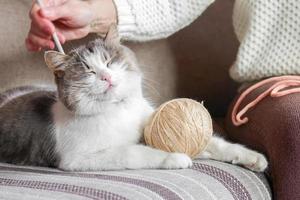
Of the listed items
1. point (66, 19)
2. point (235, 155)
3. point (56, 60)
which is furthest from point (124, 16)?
point (235, 155)

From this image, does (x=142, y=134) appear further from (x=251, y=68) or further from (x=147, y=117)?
(x=251, y=68)

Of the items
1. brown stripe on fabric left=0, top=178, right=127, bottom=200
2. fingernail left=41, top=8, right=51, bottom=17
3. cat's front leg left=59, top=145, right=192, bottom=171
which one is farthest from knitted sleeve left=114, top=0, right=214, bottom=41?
brown stripe on fabric left=0, top=178, right=127, bottom=200

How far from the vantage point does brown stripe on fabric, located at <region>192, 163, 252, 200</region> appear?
81cm

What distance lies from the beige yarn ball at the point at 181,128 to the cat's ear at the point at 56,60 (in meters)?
0.18

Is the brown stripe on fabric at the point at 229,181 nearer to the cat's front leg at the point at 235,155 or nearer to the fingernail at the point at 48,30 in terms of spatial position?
the cat's front leg at the point at 235,155

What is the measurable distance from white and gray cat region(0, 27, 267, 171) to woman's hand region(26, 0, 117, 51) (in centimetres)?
7

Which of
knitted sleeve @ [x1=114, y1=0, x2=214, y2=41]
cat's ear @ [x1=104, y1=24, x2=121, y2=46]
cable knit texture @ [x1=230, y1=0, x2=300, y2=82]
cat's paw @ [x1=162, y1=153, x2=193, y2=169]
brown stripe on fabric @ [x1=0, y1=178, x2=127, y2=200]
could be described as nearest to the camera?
brown stripe on fabric @ [x1=0, y1=178, x2=127, y2=200]

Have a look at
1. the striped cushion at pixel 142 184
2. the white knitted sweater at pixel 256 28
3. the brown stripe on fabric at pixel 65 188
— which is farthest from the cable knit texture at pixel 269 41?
the brown stripe on fabric at pixel 65 188

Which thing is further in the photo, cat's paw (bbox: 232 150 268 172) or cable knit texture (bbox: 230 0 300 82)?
cable knit texture (bbox: 230 0 300 82)

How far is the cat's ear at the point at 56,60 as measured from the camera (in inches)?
34.6

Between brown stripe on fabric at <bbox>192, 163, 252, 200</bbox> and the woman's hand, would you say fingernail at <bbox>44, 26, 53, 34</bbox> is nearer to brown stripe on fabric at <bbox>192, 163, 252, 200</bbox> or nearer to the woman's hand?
the woman's hand

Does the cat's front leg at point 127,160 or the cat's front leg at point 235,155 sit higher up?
the cat's front leg at point 127,160

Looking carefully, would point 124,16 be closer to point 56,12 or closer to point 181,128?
point 56,12

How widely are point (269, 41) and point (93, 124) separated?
0.43 metres
